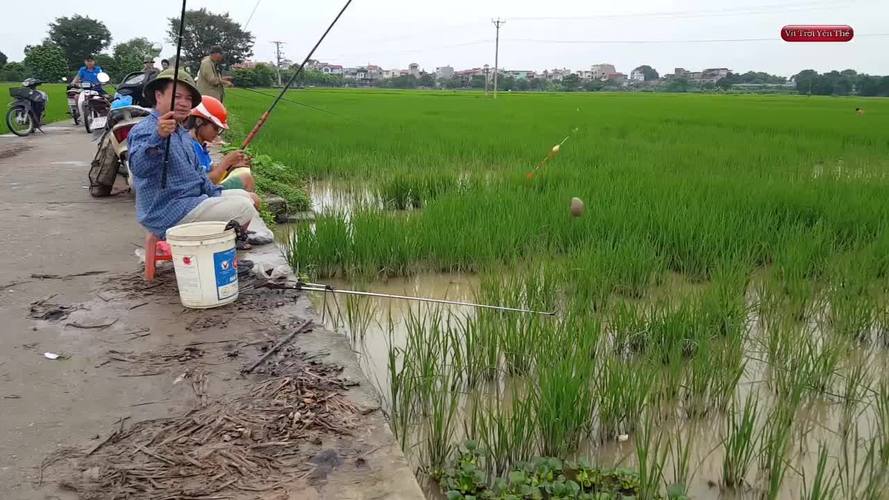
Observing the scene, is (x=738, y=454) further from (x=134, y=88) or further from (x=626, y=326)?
(x=134, y=88)

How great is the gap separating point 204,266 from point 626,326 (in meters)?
1.73

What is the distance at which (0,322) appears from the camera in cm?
246

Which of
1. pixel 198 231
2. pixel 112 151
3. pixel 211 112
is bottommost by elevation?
pixel 198 231

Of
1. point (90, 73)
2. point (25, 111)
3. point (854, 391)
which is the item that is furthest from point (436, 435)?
point (90, 73)

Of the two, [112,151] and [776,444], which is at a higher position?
[112,151]

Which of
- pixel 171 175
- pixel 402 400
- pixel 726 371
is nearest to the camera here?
pixel 402 400

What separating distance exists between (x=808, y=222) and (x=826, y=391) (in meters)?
2.35

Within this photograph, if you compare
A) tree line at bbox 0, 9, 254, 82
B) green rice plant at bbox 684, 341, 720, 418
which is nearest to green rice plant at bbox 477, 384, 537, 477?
green rice plant at bbox 684, 341, 720, 418

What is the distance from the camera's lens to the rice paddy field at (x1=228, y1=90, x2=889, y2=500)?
1829mm

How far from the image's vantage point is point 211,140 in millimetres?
3582

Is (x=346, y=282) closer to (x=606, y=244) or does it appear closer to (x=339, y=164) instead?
(x=606, y=244)

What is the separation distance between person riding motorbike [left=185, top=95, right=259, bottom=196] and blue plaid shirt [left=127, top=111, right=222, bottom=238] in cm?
19

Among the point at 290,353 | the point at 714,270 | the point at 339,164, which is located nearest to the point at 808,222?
the point at 714,270

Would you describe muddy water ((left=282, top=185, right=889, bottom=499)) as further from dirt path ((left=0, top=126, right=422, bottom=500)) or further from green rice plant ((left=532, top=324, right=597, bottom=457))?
dirt path ((left=0, top=126, right=422, bottom=500))
